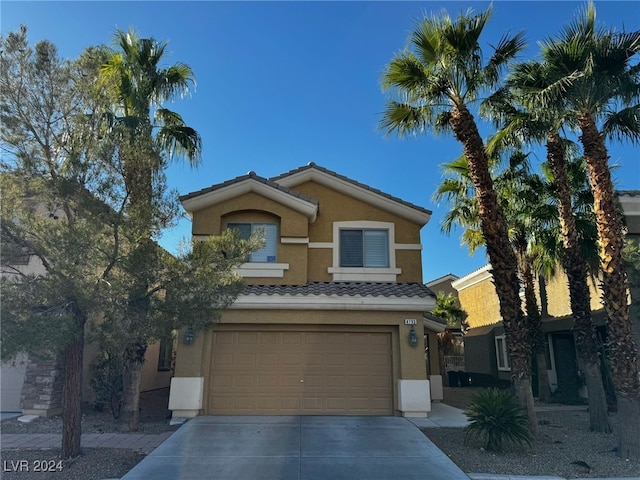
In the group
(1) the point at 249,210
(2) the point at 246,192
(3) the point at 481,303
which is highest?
(2) the point at 246,192

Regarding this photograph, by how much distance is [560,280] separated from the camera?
1823 centimetres

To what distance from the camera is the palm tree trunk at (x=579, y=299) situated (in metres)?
10.6

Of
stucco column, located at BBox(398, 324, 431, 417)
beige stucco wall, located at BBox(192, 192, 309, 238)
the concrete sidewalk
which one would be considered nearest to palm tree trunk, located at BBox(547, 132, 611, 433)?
stucco column, located at BBox(398, 324, 431, 417)

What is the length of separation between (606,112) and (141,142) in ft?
34.2

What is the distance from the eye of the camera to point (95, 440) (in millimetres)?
9242

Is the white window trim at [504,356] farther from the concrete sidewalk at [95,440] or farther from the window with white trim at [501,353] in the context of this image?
the concrete sidewalk at [95,440]

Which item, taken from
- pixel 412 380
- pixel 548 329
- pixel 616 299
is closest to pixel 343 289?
pixel 412 380

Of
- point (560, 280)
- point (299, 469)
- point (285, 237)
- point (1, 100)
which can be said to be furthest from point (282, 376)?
point (560, 280)

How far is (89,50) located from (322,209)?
27.5ft

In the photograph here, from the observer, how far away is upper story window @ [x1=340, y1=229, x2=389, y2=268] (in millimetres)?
14453

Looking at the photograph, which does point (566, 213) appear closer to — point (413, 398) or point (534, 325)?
point (413, 398)

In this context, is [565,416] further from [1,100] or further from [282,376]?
[1,100]

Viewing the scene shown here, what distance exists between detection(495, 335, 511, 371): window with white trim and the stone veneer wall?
18.8 meters

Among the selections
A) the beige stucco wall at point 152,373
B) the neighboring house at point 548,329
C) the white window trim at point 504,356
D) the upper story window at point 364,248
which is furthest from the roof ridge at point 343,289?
the white window trim at point 504,356
